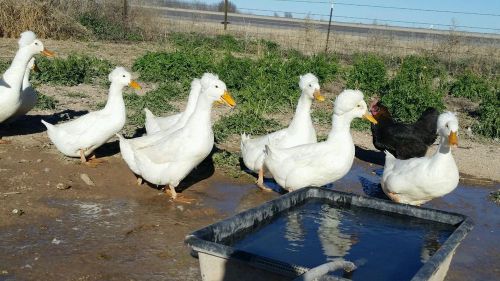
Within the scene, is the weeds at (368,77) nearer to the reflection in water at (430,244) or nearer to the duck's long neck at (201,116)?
the duck's long neck at (201,116)

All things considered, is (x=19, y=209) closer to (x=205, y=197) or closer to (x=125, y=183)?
(x=125, y=183)

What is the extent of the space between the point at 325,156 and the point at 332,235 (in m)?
1.73

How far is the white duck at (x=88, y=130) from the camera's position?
21.7 feet

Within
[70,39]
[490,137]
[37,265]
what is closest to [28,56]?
[37,265]

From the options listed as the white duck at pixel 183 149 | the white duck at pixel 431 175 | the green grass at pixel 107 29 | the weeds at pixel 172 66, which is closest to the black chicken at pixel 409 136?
the white duck at pixel 431 175

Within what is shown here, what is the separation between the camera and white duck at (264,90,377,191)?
573 cm

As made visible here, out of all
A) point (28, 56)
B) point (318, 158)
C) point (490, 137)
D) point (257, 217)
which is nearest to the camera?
point (257, 217)

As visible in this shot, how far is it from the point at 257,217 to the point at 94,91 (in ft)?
24.6

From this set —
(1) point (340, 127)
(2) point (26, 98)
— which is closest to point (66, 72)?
(2) point (26, 98)

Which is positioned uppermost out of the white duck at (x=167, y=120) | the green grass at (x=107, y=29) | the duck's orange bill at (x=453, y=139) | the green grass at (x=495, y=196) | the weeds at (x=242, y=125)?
the green grass at (x=107, y=29)

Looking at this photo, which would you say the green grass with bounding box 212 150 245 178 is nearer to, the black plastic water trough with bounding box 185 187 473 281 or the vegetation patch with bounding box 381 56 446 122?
the black plastic water trough with bounding box 185 187 473 281

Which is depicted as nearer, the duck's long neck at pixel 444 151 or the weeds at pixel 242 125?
the duck's long neck at pixel 444 151

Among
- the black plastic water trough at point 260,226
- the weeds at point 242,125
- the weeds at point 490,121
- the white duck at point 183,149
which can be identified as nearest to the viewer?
the black plastic water trough at point 260,226

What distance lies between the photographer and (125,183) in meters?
6.32
